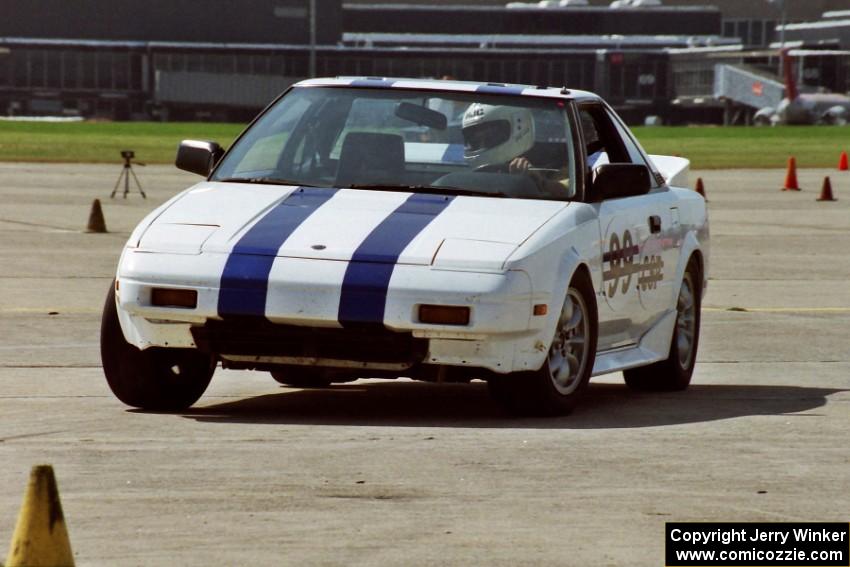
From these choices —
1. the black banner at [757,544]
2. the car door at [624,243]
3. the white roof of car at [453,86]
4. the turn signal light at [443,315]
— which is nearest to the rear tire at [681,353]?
the car door at [624,243]

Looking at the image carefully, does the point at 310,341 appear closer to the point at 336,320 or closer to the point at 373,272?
the point at 336,320

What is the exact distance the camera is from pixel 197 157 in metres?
9.54

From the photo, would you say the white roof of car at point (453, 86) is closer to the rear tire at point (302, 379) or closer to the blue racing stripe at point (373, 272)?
the blue racing stripe at point (373, 272)

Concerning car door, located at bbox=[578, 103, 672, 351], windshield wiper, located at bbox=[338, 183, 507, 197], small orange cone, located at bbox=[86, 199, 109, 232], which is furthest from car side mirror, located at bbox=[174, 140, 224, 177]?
small orange cone, located at bbox=[86, 199, 109, 232]

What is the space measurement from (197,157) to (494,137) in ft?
4.96

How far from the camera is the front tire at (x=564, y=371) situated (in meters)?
8.52

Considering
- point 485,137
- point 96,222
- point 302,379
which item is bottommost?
point 96,222

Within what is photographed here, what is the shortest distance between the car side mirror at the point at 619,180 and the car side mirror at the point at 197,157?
196 cm

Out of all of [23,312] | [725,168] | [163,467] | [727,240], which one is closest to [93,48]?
[725,168]

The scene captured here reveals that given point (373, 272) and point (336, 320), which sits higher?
point (373, 272)

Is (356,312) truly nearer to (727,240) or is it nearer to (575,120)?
(575,120)

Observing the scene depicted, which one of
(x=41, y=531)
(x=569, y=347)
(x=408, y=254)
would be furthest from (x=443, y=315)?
(x=41, y=531)

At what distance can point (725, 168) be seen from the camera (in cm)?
4775

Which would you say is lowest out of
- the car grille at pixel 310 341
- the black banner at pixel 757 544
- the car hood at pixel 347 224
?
the black banner at pixel 757 544
